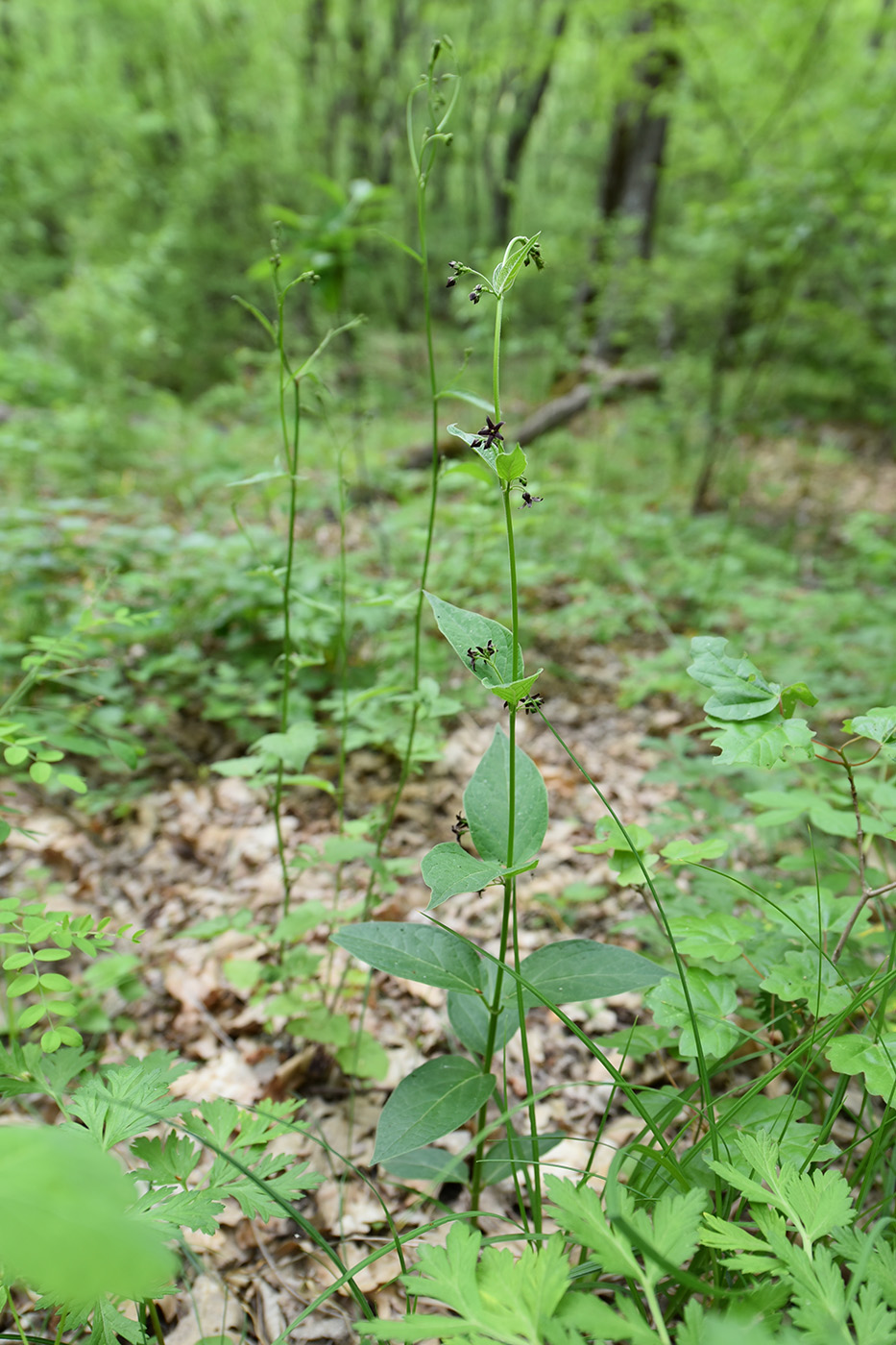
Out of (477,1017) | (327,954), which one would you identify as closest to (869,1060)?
(477,1017)

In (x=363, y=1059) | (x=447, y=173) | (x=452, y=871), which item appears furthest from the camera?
(x=447, y=173)

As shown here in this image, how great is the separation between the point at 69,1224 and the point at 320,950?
1.44 m

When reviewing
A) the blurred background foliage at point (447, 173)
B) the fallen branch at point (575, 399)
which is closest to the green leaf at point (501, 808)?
the blurred background foliage at point (447, 173)

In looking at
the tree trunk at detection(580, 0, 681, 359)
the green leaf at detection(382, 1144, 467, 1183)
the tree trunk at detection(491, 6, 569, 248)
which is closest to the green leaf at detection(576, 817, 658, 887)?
the green leaf at detection(382, 1144, 467, 1183)

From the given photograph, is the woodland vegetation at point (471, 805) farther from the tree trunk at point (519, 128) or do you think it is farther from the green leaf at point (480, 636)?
the tree trunk at point (519, 128)

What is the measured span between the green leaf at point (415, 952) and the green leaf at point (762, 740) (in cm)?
50

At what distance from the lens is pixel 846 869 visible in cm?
155

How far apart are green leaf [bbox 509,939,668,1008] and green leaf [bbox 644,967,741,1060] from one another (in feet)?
0.25

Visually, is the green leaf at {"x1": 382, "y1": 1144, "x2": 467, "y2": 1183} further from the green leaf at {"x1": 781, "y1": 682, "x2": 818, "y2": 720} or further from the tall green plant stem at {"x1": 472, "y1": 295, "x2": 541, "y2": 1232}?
the green leaf at {"x1": 781, "y1": 682, "x2": 818, "y2": 720}

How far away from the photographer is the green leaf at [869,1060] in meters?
0.84

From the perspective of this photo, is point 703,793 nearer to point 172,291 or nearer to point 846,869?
point 846,869

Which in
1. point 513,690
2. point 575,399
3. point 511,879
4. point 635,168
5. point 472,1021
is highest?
point 635,168

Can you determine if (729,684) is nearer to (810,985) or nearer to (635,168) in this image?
(810,985)

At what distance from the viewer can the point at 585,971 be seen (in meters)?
0.95
